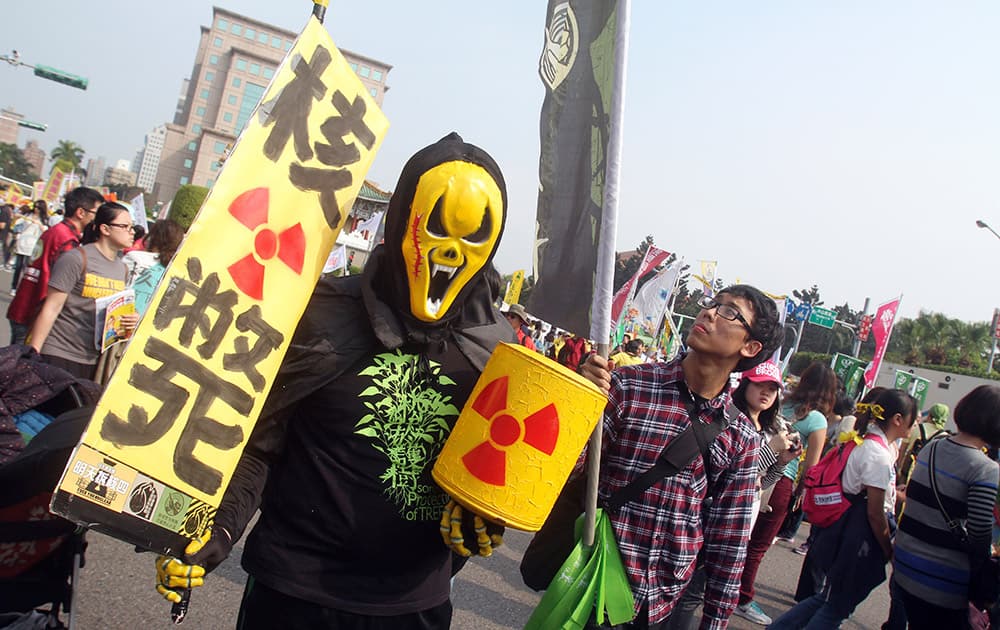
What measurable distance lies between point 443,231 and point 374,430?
57 cm

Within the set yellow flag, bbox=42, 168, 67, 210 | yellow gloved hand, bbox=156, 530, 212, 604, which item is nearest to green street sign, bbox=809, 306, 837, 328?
yellow gloved hand, bbox=156, 530, 212, 604

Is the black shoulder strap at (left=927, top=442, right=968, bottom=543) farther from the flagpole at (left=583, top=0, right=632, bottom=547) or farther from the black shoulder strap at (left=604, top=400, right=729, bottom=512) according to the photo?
the flagpole at (left=583, top=0, right=632, bottom=547)

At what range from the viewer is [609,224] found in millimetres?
→ 2203

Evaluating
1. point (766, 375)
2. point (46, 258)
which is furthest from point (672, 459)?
point (46, 258)

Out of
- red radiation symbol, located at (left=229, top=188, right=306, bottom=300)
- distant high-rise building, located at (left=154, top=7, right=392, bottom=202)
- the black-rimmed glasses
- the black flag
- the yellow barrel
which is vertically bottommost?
the yellow barrel

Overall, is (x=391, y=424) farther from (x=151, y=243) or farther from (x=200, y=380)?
(x=151, y=243)

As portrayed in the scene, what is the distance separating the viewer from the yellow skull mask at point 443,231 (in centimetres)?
193

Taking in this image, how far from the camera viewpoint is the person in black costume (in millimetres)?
1886

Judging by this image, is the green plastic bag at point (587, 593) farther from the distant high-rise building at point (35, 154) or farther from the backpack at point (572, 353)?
the distant high-rise building at point (35, 154)

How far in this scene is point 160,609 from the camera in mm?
3609

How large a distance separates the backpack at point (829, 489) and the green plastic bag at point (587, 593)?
272 centimetres

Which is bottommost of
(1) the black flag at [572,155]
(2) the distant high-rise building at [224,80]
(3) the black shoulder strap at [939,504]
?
(3) the black shoulder strap at [939,504]

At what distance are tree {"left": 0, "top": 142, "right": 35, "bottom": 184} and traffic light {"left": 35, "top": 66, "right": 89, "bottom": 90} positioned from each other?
82769mm

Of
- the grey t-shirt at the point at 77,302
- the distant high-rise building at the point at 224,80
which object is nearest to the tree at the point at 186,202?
the grey t-shirt at the point at 77,302
